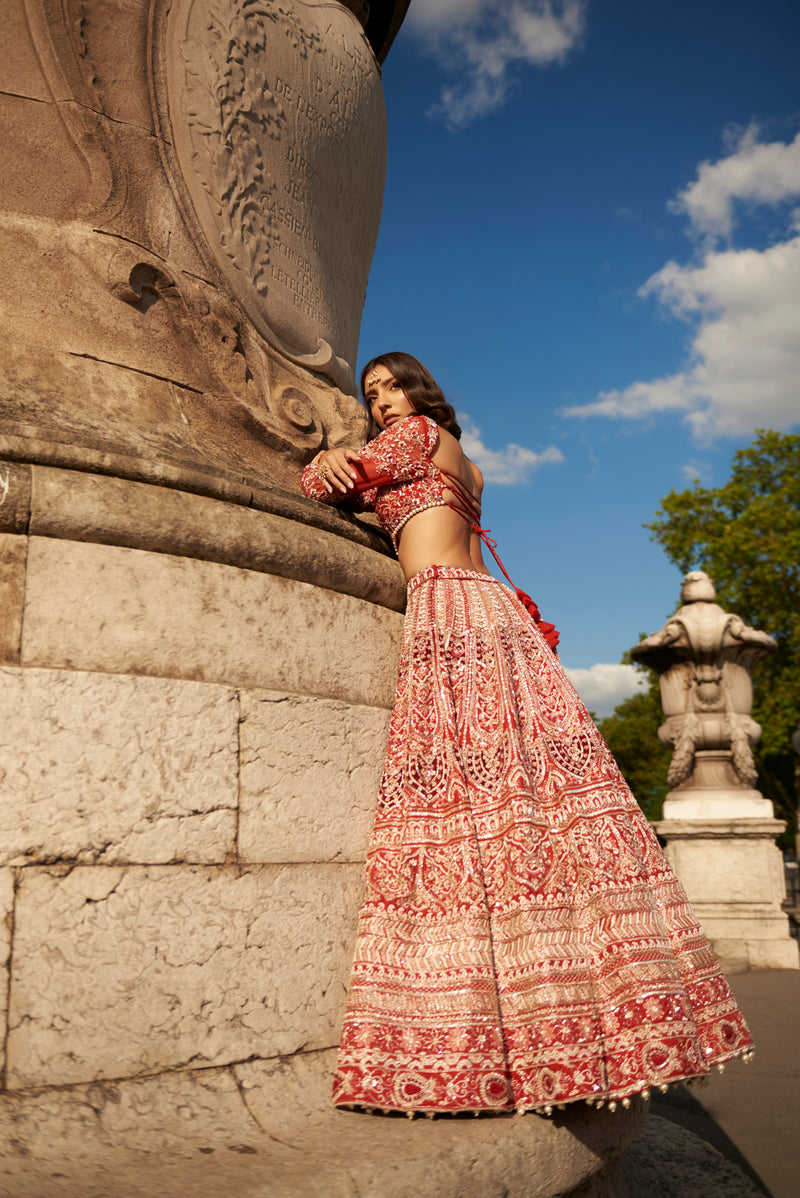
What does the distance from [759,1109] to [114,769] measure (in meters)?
3.48

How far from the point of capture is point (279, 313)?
10.5 ft

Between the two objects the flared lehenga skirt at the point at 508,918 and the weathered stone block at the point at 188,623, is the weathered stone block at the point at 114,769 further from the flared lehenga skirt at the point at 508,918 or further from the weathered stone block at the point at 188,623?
the flared lehenga skirt at the point at 508,918

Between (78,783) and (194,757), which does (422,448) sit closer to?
(194,757)

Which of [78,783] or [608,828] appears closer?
[78,783]

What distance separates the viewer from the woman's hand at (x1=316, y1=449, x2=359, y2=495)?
285cm

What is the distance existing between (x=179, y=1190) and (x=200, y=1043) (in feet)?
1.20

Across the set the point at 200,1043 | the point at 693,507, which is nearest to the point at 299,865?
the point at 200,1043

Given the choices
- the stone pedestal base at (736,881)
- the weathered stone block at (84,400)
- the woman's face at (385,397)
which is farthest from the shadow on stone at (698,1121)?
the stone pedestal base at (736,881)

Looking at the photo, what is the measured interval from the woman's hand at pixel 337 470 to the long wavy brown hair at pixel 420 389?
1.29 feet

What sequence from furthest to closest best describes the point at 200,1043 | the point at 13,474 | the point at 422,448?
1. the point at 422,448
2. the point at 13,474
3. the point at 200,1043

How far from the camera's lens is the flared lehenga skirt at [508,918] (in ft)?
6.62

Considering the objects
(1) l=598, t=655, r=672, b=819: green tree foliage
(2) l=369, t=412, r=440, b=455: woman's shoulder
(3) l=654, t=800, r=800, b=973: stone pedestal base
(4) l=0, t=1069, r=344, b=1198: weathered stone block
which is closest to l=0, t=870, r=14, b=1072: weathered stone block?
(4) l=0, t=1069, r=344, b=1198: weathered stone block

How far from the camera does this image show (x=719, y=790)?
958 centimetres

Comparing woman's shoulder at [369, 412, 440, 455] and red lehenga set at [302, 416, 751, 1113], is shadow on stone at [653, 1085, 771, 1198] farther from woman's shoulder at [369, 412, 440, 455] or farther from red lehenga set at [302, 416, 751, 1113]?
woman's shoulder at [369, 412, 440, 455]
